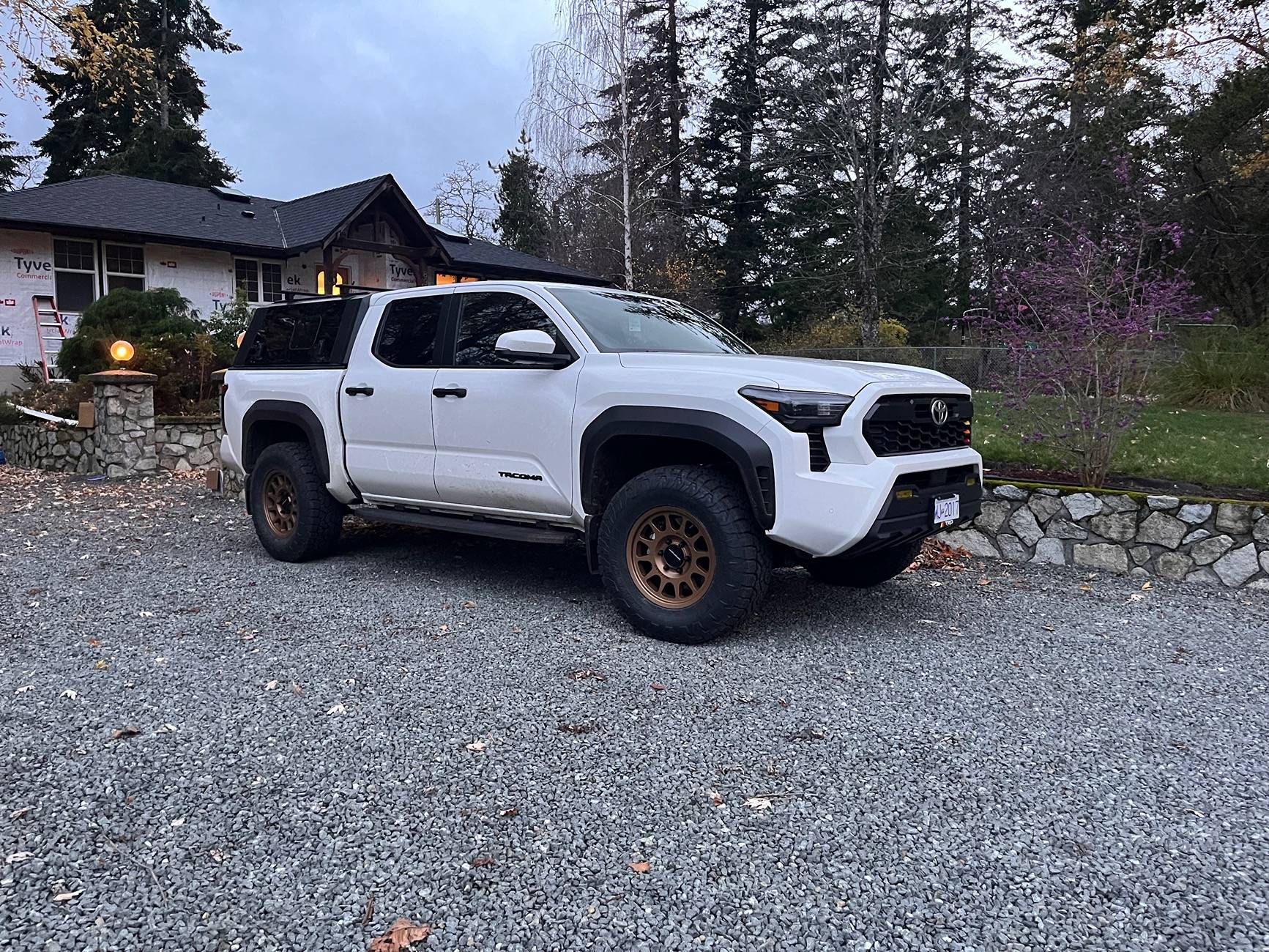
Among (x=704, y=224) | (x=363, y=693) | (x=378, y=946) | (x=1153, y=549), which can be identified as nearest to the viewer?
(x=378, y=946)

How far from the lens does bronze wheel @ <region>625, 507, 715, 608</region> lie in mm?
4223

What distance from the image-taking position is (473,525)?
16.8 feet

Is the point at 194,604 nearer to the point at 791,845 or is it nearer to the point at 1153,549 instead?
the point at 791,845

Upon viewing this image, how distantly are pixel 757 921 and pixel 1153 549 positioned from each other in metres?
4.93

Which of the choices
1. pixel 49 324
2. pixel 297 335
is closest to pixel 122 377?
pixel 297 335

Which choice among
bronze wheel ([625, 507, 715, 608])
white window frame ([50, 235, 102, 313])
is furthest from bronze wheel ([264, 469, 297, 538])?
white window frame ([50, 235, 102, 313])

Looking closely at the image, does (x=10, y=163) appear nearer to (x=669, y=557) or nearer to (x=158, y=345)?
(x=158, y=345)

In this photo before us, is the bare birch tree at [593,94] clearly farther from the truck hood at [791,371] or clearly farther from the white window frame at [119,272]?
the truck hood at [791,371]

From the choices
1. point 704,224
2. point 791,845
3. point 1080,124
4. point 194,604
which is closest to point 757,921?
point 791,845

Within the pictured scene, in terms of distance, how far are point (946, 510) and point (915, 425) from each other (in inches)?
17.7

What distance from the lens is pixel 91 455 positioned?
10.8 metres

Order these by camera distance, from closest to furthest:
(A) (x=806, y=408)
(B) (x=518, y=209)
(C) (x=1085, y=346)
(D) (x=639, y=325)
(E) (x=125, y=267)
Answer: (A) (x=806, y=408), (D) (x=639, y=325), (C) (x=1085, y=346), (E) (x=125, y=267), (B) (x=518, y=209)

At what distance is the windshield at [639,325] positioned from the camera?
4.83 metres

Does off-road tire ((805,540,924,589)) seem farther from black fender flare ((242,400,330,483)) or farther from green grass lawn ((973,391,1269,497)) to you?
black fender flare ((242,400,330,483))
